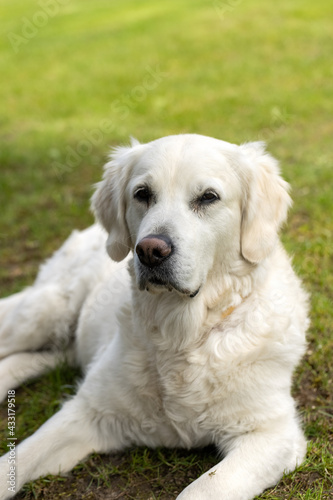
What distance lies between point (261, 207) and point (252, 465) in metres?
1.24

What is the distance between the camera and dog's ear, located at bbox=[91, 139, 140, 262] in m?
3.19

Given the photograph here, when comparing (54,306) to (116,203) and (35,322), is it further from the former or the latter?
(116,203)

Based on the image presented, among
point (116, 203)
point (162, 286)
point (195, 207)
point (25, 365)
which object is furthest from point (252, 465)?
point (25, 365)

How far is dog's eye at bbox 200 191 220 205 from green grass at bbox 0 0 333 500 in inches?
52.7

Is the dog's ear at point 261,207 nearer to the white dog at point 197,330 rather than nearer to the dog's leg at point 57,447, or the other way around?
the white dog at point 197,330

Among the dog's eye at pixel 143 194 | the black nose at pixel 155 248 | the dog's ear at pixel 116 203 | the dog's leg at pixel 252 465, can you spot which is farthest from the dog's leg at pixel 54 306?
the dog's leg at pixel 252 465

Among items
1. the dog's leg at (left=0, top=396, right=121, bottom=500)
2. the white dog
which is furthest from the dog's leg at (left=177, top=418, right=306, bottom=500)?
the dog's leg at (left=0, top=396, right=121, bottom=500)

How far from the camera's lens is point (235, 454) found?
8.95 ft

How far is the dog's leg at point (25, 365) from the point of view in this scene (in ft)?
12.8

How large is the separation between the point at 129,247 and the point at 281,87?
8.63 m

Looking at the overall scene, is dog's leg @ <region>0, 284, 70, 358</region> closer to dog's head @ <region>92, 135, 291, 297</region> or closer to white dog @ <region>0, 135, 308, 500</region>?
white dog @ <region>0, 135, 308, 500</region>

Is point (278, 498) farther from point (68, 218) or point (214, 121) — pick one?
point (214, 121)

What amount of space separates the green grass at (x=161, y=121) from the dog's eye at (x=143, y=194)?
4.38 feet

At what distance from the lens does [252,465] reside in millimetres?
2686
